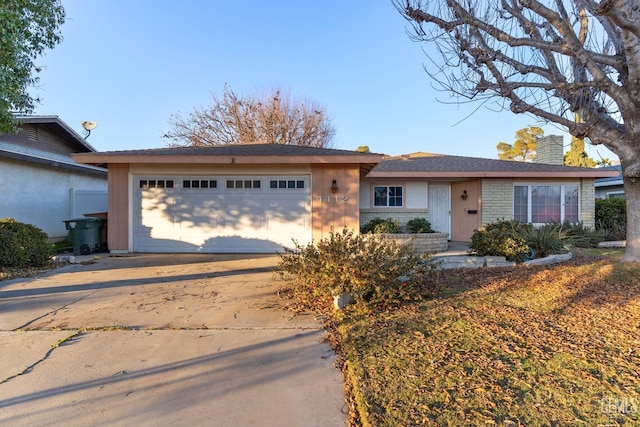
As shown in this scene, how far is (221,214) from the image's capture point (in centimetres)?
1033

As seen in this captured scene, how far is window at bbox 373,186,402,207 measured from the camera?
1300 centimetres

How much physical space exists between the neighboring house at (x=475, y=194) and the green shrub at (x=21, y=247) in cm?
924

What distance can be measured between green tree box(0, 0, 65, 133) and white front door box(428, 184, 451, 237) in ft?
39.2

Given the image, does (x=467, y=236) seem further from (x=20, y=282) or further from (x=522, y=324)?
(x=20, y=282)

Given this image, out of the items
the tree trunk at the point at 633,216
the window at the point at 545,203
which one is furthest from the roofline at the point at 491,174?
the tree trunk at the point at 633,216

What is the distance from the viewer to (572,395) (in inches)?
102

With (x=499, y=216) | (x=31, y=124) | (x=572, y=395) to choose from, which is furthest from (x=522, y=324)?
(x=31, y=124)

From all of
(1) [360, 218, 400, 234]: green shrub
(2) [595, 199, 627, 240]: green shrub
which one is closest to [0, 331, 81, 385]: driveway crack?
(1) [360, 218, 400, 234]: green shrub

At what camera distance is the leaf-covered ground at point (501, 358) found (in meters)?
2.41

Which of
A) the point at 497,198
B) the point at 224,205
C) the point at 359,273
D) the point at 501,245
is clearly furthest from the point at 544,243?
the point at 224,205

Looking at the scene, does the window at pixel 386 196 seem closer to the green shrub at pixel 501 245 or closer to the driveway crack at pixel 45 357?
the green shrub at pixel 501 245

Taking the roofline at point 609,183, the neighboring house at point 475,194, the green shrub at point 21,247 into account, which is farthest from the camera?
the roofline at point 609,183

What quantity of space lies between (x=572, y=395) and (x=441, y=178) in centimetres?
1083

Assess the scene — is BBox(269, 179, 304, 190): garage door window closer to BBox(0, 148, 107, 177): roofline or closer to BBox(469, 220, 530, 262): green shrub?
BBox(469, 220, 530, 262): green shrub
